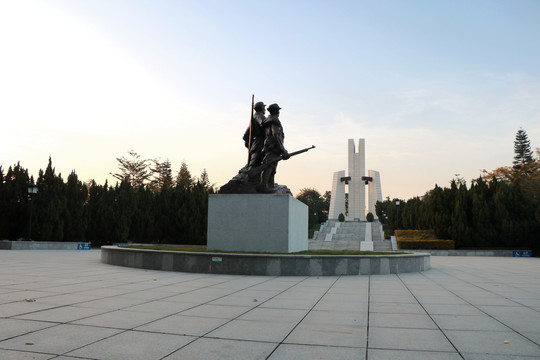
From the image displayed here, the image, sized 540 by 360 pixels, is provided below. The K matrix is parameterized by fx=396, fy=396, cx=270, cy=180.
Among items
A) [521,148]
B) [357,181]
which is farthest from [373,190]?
[521,148]

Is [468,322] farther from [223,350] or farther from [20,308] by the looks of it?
[20,308]

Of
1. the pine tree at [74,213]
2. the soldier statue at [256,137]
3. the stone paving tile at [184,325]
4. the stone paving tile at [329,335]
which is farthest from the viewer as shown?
the pine tree at [74,213]

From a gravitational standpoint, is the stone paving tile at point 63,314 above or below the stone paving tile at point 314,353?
below

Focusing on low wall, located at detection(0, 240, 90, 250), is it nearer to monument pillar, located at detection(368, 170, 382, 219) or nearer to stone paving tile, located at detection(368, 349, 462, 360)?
stone paving tile, located at detection(368, 349, 462, 360)

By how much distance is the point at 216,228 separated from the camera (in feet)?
41.4

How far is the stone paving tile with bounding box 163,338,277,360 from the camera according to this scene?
3523mm

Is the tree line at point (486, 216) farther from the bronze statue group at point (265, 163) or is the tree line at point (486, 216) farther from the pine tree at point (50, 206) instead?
the pine tree at point (50, 206)

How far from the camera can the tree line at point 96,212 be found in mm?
21906

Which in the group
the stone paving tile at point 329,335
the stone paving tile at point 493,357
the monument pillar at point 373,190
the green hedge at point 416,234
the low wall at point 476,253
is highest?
the monument pillar at point 373,190

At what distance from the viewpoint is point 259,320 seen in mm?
5074


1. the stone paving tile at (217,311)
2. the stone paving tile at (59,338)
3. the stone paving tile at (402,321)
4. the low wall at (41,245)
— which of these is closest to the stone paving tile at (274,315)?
the stone paving tile at (217,311)

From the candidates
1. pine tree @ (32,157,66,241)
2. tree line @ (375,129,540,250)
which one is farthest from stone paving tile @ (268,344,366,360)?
tree line @ (375,129,540,250)

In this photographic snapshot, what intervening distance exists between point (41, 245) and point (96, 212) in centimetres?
469

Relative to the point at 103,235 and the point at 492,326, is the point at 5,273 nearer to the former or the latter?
the point at 492,326
